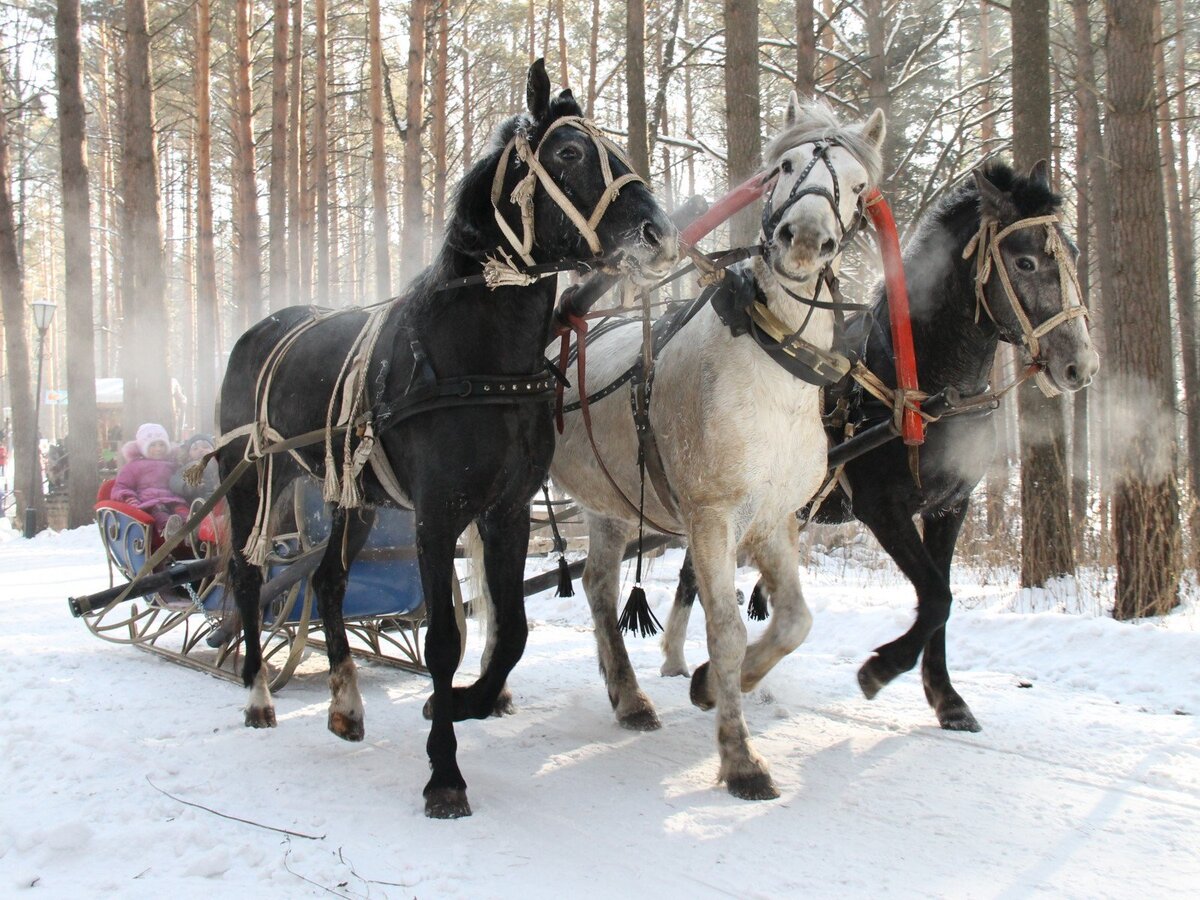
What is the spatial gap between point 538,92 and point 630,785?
2535 millimetres

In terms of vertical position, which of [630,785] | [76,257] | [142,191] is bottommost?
[630,785]

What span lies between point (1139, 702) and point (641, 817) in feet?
9.36

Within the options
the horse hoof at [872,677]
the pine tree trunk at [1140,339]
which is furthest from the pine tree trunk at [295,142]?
the horse hoof at [872,677]

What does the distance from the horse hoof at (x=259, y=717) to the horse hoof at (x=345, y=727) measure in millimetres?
476

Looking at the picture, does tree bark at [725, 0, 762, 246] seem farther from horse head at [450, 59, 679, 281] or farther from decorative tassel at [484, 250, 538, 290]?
decorative tassel at [484, 250, 538, 290]

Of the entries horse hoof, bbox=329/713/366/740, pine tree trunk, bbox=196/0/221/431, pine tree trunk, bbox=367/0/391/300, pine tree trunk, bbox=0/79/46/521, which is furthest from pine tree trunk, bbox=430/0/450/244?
horse hoof, bbox=329/713/366/740

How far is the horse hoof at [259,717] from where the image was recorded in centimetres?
482

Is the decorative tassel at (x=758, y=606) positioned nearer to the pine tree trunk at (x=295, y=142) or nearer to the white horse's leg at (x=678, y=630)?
the white horse's leg at (x=678, y=630)

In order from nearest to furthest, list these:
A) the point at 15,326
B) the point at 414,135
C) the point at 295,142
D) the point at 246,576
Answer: the point at 246,576 → the point at 414,135 → the point at 15,326 → the point at 295,142

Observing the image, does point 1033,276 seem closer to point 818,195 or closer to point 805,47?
point 818,195

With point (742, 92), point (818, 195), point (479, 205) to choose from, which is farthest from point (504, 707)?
point (742, 92)

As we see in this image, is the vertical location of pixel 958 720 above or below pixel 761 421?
below

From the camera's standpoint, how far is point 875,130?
4.04 metres

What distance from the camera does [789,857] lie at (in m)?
3.19
